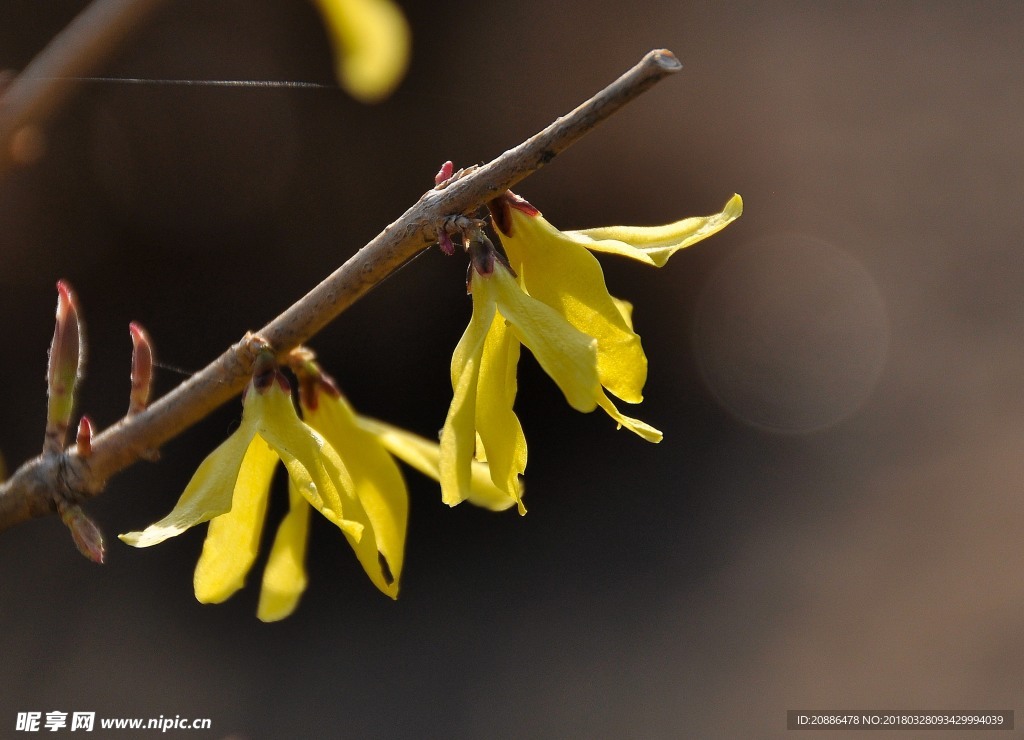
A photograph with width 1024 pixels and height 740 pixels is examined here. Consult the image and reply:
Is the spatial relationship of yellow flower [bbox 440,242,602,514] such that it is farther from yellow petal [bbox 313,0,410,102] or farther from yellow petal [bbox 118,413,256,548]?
yellow petal [bbox 313,0,410,102]

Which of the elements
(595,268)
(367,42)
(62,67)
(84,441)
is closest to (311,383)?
(84,441)

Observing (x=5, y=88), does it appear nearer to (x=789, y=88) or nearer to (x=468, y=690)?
(x=468, y=690)

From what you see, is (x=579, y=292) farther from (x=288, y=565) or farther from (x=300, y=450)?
(x=288, y=565)

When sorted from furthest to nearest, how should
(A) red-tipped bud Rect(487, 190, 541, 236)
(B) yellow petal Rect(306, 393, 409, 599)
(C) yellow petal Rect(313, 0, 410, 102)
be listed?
(C) yellow petal Rect(313, 0, 410, 102) → (B) yellow petal Rect(306, 393, 409, 599) → (A) red-tipped bud Rect(487, 190, 541, 236)

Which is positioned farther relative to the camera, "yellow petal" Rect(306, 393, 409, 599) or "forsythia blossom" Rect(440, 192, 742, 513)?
"yellow petal" Rect(306, 393, 409, 599)

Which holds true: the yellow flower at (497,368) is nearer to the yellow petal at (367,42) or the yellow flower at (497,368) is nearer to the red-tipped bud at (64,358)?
the red-tipped bud at (64,358)

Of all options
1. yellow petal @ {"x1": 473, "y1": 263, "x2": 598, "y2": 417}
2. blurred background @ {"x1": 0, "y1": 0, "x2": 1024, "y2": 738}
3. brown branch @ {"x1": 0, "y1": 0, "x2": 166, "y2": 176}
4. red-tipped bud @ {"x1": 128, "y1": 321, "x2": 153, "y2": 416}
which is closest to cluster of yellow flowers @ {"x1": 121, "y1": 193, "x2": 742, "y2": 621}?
yellow petal @ {"x1": 473, "y1": 263, "x2": 598, "y2": 417}

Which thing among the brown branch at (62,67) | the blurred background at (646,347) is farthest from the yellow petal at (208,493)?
the blurred background at (646,347)
